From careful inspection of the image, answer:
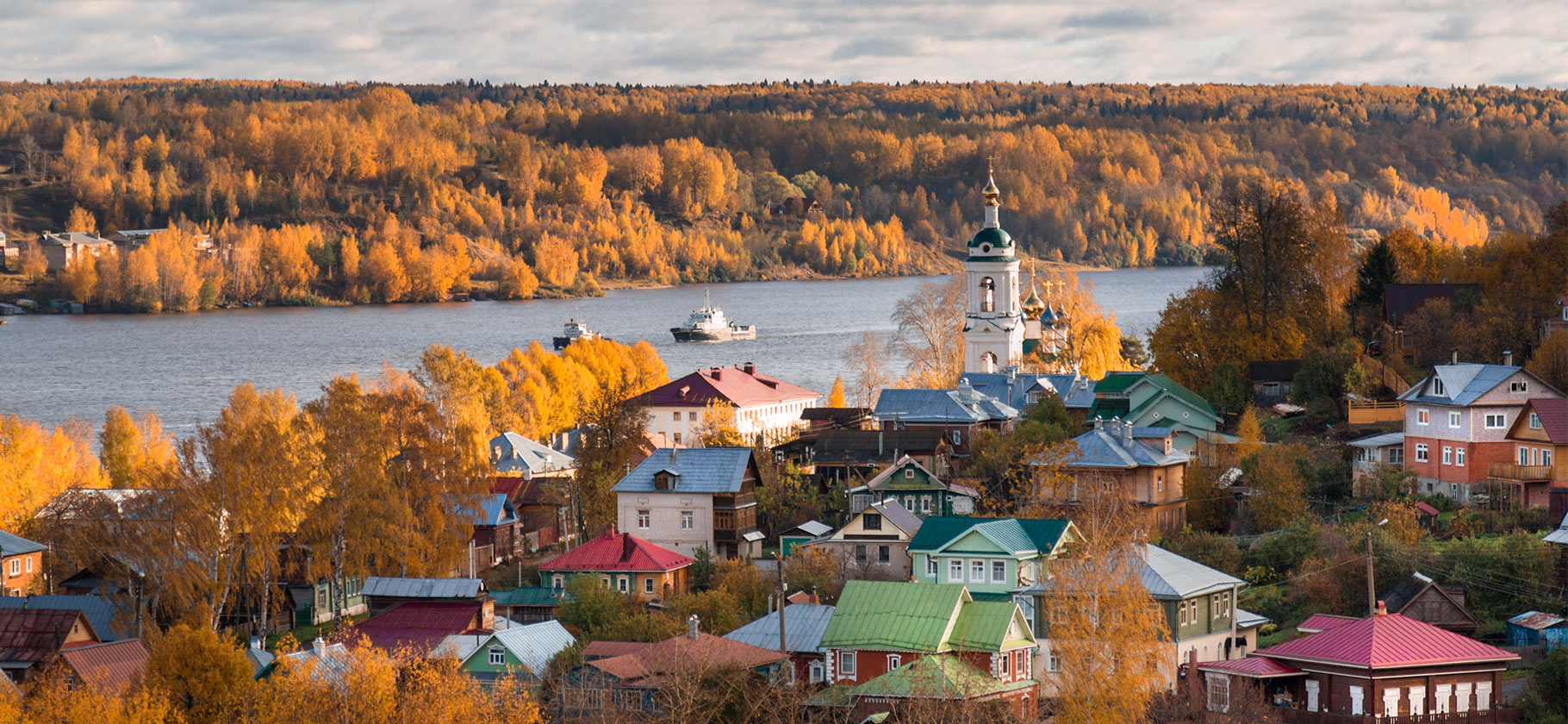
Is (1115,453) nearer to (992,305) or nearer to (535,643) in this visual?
(535,643)

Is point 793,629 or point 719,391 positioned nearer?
point 793,629

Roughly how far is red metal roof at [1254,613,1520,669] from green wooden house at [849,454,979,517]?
49.6 feet

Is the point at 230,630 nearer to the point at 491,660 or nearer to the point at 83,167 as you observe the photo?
the point at 491,660

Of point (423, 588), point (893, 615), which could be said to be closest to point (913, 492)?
point (893, 615)

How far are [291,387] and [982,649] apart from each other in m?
72.6

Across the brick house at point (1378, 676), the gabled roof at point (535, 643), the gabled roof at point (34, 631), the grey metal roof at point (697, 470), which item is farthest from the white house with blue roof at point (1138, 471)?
the gabled roof at point (34, 631)

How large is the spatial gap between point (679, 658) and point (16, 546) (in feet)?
66.2

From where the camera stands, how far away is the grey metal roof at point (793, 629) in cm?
3325

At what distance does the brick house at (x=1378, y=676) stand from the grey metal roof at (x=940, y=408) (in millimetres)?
24509

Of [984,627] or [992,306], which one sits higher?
[992,306]

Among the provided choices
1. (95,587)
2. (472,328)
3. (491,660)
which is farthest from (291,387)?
(491,660)

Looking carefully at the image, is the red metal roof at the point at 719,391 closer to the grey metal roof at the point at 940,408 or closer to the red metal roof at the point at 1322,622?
the grey metal roof at the point at 940,408

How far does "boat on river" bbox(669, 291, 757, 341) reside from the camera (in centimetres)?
12731

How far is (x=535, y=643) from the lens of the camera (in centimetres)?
3419
